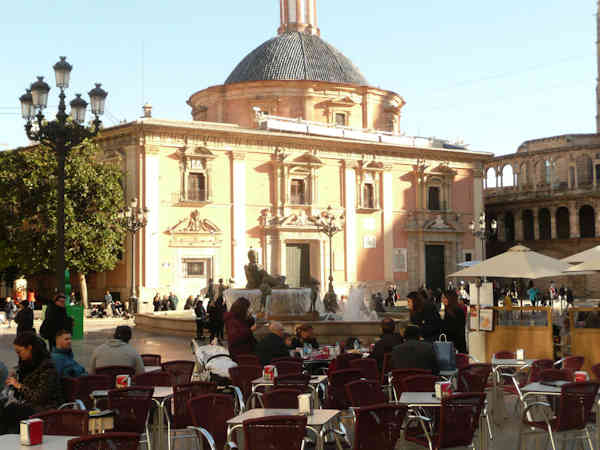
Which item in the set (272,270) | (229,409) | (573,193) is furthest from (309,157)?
(229,409)

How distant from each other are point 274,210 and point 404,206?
7.36 m

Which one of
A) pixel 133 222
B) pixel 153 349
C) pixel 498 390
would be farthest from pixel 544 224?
pixel 498 390

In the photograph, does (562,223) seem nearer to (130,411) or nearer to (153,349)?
(153,349)

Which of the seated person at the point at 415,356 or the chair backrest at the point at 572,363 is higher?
the seated person at the point at 415,356

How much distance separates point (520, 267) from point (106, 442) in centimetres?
959

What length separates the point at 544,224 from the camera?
4844cm

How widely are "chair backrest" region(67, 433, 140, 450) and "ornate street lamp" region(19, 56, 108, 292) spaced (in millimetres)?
8684

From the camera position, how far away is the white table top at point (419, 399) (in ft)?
20.8

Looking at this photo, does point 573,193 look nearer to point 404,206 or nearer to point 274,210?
point 404,206

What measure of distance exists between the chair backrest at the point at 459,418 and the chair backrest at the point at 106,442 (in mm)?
2412

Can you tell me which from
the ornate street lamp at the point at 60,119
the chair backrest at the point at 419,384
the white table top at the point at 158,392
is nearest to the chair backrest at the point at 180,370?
the white table top at the point at 158,392

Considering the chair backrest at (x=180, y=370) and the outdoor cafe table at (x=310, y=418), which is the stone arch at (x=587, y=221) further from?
the outdoor cafe table at (x=310, y=418)

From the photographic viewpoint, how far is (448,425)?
5840 millimetres

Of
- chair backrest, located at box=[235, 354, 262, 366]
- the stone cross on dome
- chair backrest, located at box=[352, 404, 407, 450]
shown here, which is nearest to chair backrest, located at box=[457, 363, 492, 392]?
chair backrest, located at box=[352, 404, 407, 450]
